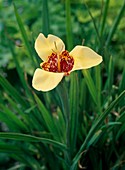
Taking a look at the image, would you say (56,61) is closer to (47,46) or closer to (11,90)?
(47,46)

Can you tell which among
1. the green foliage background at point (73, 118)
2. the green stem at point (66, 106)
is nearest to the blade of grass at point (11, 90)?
the green foliage background at point (73, 118)

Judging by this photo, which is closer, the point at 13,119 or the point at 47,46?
the point at 47,46

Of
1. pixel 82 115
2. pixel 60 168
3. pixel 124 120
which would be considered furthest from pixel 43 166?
pixel 124 120

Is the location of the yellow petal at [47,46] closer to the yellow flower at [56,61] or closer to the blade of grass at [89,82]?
the yellow flower at [56,61]

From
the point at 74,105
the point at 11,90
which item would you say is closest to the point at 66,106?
the point at 74,105

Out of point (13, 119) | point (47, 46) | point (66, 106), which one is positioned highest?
point (47, 46)

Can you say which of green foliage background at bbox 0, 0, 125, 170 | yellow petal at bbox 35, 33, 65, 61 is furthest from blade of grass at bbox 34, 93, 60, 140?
yellow petal at bbox 35, 33, 65, 61

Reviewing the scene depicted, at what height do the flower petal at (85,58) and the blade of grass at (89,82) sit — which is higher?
the flower petal at (85,58)
